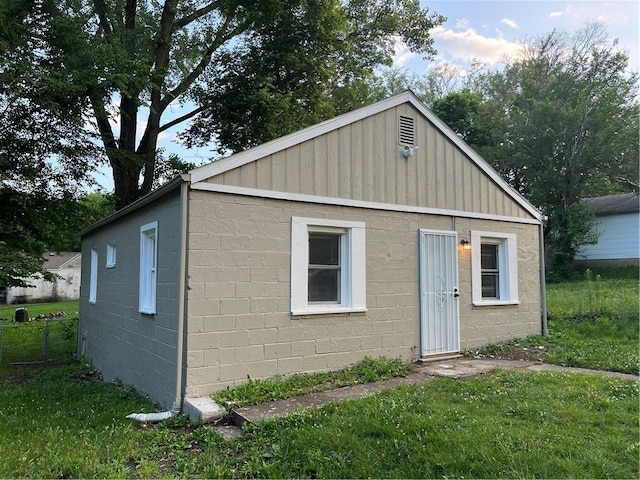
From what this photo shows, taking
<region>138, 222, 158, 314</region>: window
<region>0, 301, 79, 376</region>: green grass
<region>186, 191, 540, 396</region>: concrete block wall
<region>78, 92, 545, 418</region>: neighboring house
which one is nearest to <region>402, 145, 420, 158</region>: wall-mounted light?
<region>78, 92, 545, 418</region>: neighboring house

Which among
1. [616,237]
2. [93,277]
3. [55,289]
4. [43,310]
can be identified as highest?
[616,237]

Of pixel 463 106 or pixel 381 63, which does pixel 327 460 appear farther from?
pixel 463 106

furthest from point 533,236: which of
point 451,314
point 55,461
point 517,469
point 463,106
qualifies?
point 463,106

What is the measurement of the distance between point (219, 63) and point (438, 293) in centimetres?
1219

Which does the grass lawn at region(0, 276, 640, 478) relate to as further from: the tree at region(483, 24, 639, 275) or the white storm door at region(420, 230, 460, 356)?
the tree at region(483, 24, 639, 275)

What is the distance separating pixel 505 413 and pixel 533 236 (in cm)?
612

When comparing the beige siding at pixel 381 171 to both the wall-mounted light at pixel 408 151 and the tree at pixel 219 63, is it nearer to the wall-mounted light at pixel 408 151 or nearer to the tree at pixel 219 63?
the wall-mounted light at pixel 408 151

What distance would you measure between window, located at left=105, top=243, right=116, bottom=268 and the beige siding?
428 centimetres

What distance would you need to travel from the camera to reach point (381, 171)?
24.6 feet

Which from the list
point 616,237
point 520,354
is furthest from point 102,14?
point 616,237

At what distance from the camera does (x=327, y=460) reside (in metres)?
3.70

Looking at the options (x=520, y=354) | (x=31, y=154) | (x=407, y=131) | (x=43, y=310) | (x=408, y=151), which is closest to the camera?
(x=408, y=151)

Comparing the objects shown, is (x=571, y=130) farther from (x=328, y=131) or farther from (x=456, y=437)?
(x=456, y=437)

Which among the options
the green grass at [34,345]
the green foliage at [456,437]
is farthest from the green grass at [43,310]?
the green foliage at [456,437]
